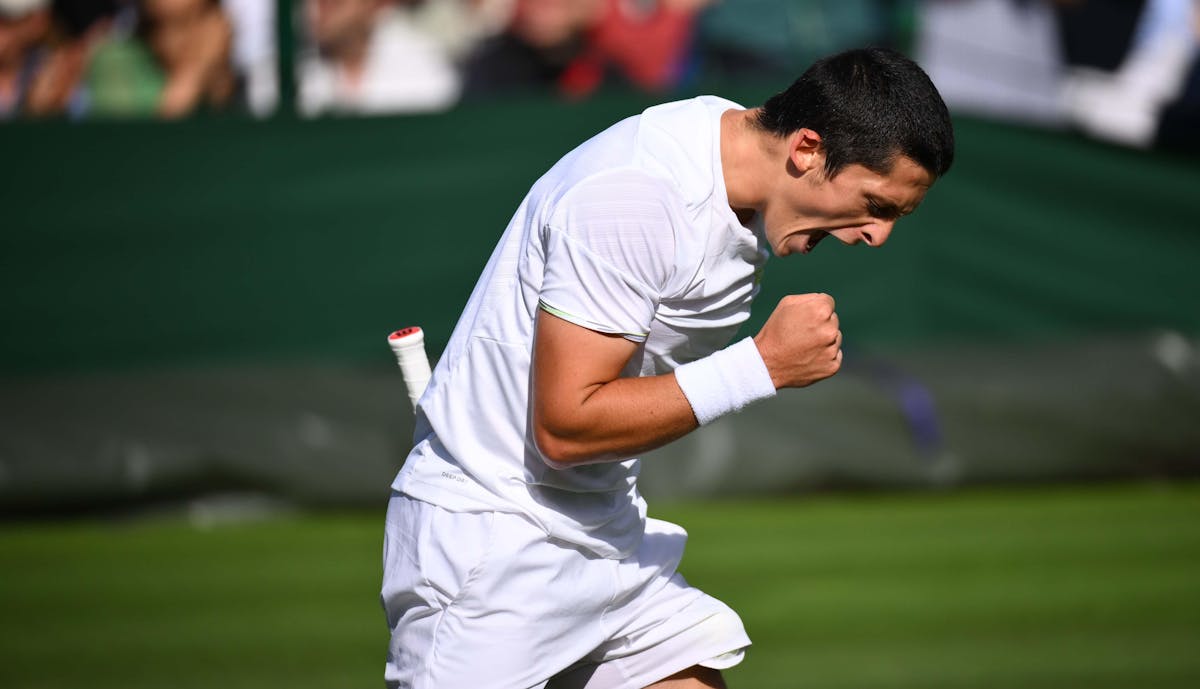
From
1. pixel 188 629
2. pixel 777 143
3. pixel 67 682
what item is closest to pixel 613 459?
pixel 777 143

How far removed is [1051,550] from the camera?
6.48 metres

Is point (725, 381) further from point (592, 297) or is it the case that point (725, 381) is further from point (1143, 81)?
point (1143, 81)

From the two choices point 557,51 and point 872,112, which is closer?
point 872,112

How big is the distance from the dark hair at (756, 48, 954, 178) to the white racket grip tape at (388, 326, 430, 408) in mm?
912

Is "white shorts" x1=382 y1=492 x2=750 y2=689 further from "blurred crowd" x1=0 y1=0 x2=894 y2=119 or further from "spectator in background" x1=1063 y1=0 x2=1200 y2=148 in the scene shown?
"spectator in background" x1=1063 y1=0 x2=1200 y2=148

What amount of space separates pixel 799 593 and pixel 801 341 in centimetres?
352

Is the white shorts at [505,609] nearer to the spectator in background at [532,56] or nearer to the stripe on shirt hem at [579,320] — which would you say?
the stripe on shirt hem at [579,320]

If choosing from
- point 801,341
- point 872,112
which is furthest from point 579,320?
point 872,112

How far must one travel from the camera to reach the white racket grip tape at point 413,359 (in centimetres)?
301

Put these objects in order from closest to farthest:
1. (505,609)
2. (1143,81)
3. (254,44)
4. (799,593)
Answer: (505,609) → (799,593) → (254,44) → (1143,81)

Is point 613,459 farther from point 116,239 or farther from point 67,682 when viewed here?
point 116,239

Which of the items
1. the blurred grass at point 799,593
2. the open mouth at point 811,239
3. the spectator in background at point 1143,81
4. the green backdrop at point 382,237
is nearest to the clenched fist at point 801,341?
the open mouth at point 811,239

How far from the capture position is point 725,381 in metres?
2.61

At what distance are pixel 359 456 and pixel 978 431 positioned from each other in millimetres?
3153
